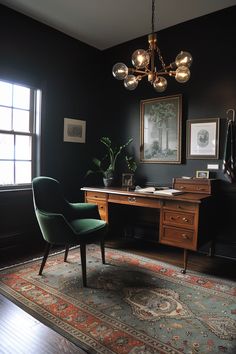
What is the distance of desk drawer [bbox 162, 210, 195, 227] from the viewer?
110 inches

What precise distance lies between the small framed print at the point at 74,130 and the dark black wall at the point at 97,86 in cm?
8

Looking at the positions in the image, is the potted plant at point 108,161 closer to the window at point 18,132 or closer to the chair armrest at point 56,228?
the window at point 18,132

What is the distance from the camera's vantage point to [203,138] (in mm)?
3400

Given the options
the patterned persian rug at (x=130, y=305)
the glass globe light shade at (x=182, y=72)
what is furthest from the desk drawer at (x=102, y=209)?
the glass globe light shade at (x=182, y=72)

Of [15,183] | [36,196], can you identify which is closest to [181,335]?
[36,196]

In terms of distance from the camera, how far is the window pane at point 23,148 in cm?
346

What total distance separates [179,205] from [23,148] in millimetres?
2088

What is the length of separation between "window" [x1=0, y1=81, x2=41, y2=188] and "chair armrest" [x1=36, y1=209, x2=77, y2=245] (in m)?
0.98

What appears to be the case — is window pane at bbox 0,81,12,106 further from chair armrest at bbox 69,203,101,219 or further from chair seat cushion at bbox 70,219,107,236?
chair seat cushion at bbox 70,219,107,236

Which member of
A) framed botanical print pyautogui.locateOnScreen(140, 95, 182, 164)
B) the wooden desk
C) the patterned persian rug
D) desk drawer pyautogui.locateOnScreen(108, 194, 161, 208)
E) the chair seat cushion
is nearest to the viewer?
the patterned persian rug

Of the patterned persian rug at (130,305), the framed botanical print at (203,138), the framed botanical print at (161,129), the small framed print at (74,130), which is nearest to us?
the patterned persian rug at (130,305)

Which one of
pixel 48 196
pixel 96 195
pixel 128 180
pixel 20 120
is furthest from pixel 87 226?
pixel 20 120

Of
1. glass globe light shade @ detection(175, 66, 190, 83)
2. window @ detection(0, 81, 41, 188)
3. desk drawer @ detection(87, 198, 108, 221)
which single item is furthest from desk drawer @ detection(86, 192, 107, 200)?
glass globe light shade @ detection(175, 66, 190, 83)

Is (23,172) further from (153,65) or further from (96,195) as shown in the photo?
(153,65)
